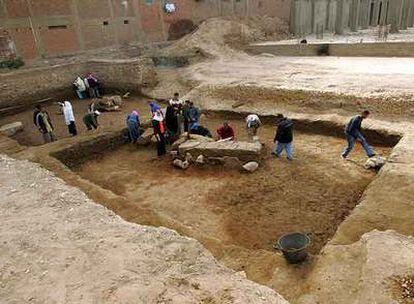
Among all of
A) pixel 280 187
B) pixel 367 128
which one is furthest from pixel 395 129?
pixel 280 187

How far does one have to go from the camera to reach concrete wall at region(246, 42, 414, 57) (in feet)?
59.1

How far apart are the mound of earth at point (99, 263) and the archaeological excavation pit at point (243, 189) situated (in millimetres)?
974

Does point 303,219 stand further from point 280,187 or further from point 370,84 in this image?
Result: point 370,84

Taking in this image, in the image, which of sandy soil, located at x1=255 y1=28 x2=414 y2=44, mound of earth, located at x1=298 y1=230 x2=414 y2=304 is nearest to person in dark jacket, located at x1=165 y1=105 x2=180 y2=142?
mound of earth, located at x1=298 y1=230 x2=414 y2=304

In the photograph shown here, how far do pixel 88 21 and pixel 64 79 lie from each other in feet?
13.2

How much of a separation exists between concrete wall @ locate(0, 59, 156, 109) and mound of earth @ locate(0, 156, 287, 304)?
1070 cm

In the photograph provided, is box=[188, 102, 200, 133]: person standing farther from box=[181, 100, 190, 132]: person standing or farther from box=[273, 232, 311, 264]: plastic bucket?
box=[273, 232, 311, 264]: plastic bucket

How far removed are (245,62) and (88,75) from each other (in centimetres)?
809

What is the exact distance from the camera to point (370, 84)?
1274cm

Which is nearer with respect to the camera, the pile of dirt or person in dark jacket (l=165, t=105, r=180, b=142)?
person in dark jacket (l=165, t=105, r=180, b=142)

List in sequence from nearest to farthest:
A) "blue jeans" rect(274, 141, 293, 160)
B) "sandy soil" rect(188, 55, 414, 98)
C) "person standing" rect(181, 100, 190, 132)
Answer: "blue jeans" rect(274, 141, 293, 160) → "person standing" rect(181, 100, 190, 132) → "sandy soil" rect(188, 55, 414, 98)

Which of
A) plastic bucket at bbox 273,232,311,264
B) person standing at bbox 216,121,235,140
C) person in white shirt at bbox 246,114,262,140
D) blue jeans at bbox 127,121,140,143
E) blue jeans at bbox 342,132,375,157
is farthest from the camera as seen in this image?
blue jeans at bbox 127,121,140,143

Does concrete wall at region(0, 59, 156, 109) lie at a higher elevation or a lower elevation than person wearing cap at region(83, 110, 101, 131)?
higher

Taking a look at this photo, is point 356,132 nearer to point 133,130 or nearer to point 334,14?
point 133,130
